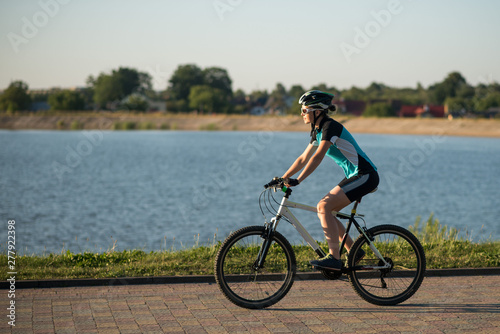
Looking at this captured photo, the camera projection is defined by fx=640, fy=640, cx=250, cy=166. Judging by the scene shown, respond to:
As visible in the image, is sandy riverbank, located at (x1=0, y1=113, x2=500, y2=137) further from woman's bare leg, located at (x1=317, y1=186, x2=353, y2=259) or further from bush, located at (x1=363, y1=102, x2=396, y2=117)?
woman's bare leg, located at (x1=317, y1=186, x2=353, y2=259)

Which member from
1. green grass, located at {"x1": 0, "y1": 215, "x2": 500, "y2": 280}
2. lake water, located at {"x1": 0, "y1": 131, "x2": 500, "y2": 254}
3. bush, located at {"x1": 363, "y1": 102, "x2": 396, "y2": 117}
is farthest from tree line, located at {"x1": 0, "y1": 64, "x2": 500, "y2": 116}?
green grass, located at {"x1": 0, "y1": 215, "x2": 500, "y2": 280}

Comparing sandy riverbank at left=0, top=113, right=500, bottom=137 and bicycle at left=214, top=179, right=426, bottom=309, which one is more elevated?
bicycle at left=214, top=179, right=426, bottom=309

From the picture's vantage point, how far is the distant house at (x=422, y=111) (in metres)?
117

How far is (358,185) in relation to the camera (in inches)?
236

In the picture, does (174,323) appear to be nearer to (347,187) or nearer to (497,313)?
(347,187)

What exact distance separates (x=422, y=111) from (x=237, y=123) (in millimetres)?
37157

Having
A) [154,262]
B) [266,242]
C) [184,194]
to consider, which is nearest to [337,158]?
[266,242]

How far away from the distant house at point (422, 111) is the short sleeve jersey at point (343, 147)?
113040 millimetres

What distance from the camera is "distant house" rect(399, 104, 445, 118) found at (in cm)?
11678

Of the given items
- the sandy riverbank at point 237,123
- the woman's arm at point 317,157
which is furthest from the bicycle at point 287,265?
the sandy riverbank at point 237,123

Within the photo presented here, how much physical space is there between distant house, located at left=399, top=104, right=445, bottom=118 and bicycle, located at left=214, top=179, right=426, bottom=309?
11283 cm

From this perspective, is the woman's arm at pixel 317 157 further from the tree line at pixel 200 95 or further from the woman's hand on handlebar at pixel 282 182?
the tree line at pixel 200 95

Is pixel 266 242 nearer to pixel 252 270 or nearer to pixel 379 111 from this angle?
pixel 252 270

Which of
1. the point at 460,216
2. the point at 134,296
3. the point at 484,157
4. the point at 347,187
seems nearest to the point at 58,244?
the point at 134,296
